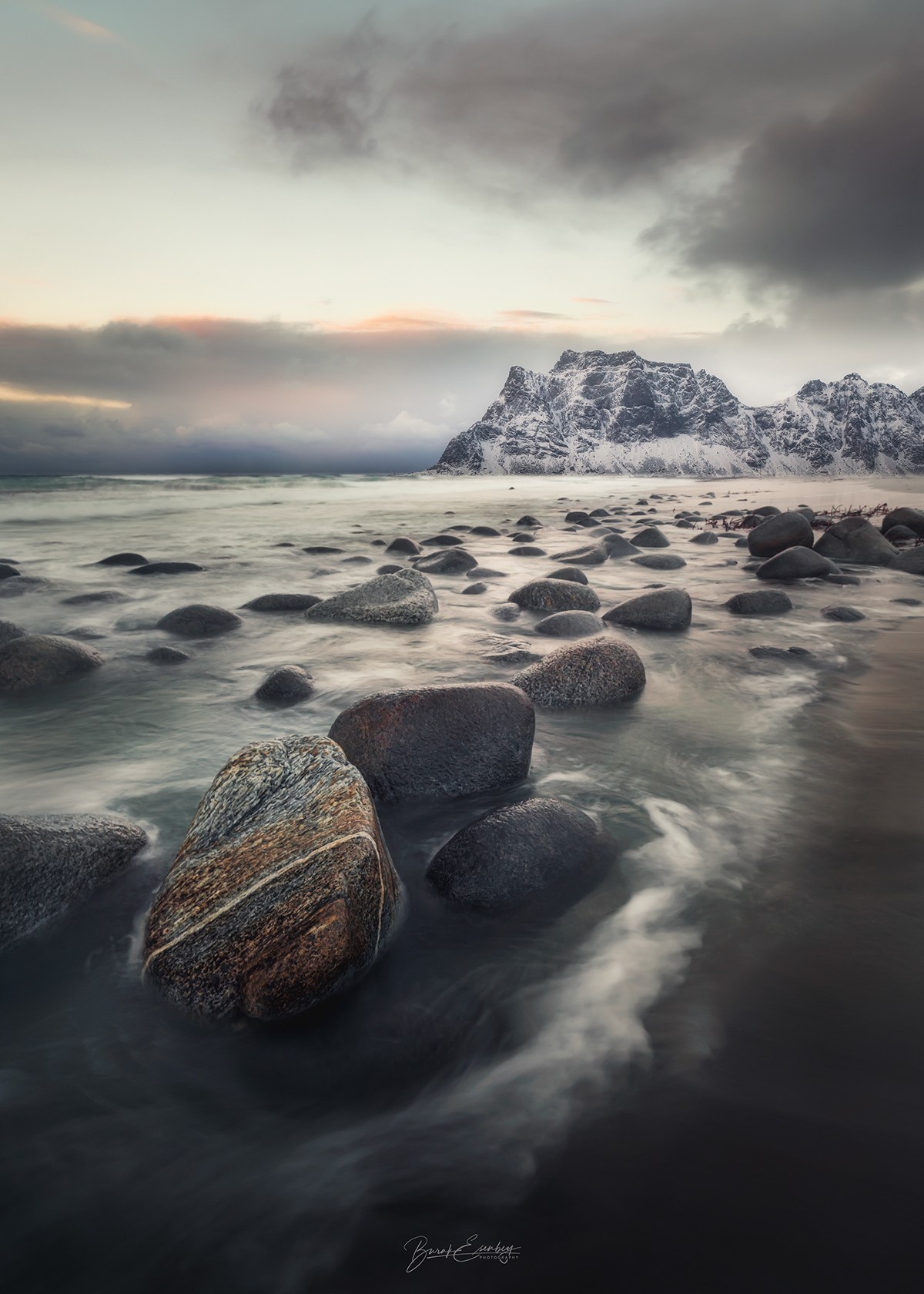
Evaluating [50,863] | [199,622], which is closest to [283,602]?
[199,622]

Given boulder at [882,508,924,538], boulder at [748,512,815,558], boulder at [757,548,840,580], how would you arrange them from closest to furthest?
boulder at [757,548,840,580] → boulder at [748,512,815,558] → boulder at [882,508,924,538]

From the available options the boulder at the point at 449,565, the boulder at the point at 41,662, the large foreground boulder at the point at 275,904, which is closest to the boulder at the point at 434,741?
the large foreground boulder at the point at 275,904

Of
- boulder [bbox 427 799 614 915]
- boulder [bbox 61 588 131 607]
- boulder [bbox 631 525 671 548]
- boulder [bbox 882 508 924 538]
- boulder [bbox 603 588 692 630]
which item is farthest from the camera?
boulder [bbox 882 508 924 538]

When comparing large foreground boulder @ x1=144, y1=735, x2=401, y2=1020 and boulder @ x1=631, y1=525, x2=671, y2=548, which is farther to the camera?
boulder @ x1=631, y1=525, x2=671, y2=548

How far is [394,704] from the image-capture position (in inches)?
126

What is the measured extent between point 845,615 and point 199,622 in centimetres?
690

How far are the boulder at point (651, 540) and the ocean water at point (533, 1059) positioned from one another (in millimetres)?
8919

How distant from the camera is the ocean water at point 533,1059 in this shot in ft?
4.49

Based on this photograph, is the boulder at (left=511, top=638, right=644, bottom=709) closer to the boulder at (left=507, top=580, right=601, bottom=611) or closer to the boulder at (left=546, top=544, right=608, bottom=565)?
the boulder at (left=507, top=580, right=601, bottom=611)

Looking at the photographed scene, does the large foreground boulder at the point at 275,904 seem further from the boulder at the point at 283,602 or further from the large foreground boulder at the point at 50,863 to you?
the boulder at the point at 283,602

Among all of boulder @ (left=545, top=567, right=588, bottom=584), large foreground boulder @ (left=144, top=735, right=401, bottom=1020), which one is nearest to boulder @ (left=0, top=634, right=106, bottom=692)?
large foreground boulder @ (left=144, top=735, right=401, bottom=1020)

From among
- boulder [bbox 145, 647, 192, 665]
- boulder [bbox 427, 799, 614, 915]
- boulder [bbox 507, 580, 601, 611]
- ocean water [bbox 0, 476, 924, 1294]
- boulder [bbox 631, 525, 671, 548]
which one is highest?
boulder [bbox 631, 525, 671, 548]

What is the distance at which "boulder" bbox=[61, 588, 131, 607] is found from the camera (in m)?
7.80

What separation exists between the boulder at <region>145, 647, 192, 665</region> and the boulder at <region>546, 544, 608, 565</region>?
6964mm
